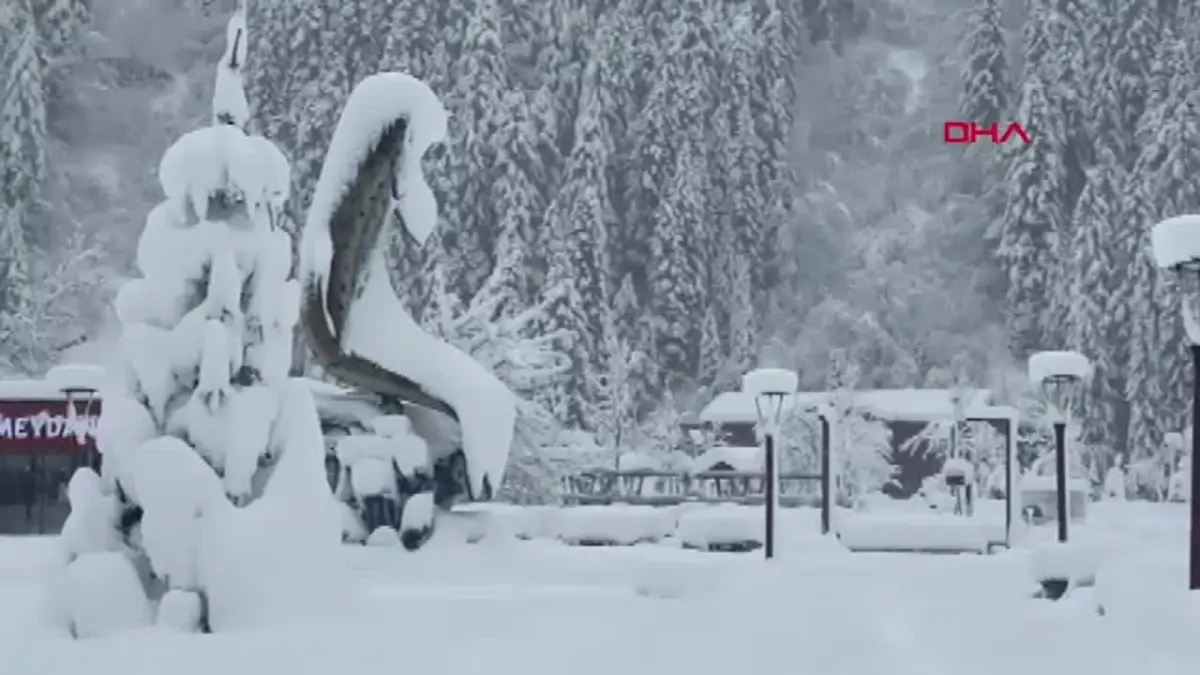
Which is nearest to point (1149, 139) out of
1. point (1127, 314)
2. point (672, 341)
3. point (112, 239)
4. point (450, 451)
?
point (1127, 314)

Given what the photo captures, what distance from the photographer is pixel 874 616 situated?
1171 cm

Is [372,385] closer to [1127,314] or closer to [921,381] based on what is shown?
[1127,314]

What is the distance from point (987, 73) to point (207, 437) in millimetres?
57416

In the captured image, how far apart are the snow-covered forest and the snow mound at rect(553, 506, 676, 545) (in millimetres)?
20980

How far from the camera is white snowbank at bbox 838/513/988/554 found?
20.6 m

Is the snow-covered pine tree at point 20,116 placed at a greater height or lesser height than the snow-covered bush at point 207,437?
greater

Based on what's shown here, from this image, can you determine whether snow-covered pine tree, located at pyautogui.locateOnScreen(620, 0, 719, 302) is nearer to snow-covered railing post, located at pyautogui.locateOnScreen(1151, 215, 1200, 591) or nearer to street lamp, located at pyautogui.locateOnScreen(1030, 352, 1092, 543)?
street lamp, located at pyautogui.locateOnScreen(1030, 352, 1092, 543)

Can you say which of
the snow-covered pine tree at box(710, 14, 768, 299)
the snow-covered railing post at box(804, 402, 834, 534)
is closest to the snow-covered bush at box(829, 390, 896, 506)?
the snow-covered railing post at box(804, 402, 834, 534)

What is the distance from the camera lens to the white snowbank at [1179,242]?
11.5 meters

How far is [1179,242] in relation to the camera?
1155 centimetres

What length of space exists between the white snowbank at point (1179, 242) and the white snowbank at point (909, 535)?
932 centimetres

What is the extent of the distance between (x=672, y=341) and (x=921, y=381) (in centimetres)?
1129

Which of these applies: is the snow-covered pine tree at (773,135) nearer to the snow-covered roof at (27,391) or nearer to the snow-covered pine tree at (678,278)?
the snow-covered pine tree at (678,278)

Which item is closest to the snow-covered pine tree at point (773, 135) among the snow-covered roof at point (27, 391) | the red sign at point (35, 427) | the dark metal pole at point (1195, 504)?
the snow-covered roof at point (27, 391)
